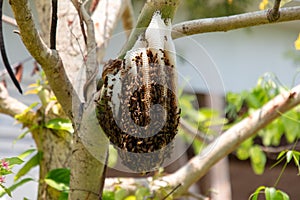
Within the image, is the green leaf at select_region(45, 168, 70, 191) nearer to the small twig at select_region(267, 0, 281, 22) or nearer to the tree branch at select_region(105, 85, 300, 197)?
the tree branch at select_region(105, 85, 300, 197)

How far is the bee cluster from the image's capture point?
3.07 feet

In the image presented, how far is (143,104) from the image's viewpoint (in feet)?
3.06

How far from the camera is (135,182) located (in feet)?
5.53

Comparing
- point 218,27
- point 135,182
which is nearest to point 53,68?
point 218,27

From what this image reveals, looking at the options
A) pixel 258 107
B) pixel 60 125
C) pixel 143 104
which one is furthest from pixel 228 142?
pixel 143 104

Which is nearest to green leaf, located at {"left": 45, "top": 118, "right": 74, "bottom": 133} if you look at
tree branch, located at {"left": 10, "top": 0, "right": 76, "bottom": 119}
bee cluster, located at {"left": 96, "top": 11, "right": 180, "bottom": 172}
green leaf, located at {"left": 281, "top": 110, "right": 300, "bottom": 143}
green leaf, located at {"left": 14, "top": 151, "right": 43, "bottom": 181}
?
green leaf, located at {"left": 14, "top": 151, "right": 43, "bottom": 181}

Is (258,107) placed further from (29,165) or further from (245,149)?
(29,165)

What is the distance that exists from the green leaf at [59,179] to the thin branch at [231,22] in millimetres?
516

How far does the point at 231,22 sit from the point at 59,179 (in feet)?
2.00

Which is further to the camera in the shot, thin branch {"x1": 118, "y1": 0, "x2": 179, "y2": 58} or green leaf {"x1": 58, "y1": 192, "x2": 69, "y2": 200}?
green leaf {"x1": 58, "y1": 192, "x2": 69, "y2": 200}

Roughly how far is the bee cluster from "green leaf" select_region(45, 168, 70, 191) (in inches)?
16.0

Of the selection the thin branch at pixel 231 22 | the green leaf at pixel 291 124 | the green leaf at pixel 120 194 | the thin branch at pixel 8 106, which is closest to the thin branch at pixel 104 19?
the thin branch at pixel 8 106

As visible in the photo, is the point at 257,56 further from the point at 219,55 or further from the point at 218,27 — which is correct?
the point at 218,27

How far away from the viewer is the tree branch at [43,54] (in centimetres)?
94
